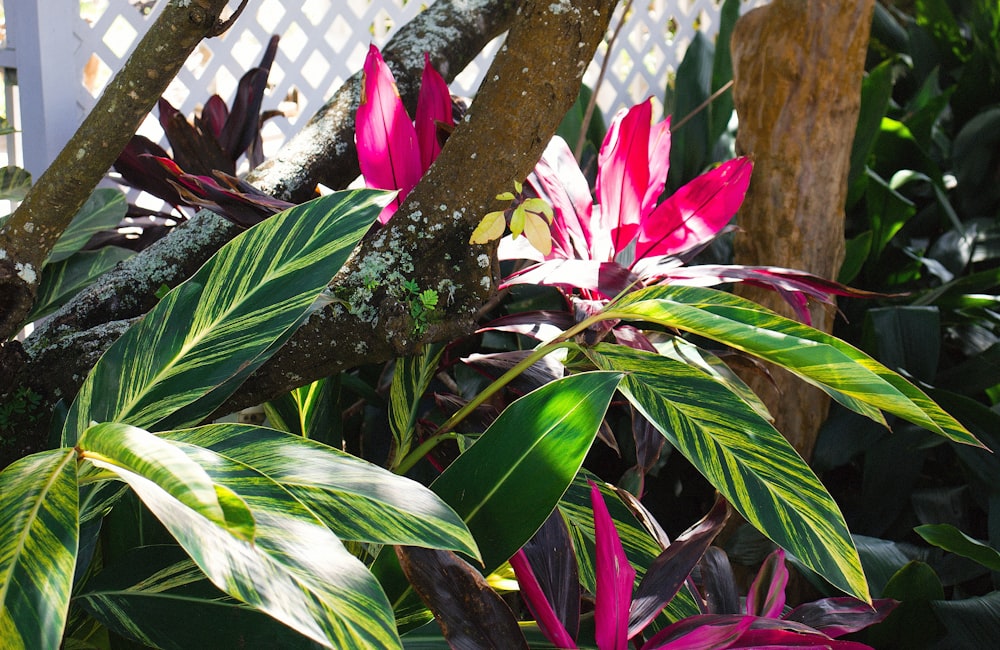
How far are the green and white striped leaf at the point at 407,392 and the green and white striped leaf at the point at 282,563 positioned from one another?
1.15ft

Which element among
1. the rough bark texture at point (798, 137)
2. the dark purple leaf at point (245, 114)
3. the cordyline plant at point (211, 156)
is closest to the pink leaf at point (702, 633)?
the cordyline plant at point (211, 156)

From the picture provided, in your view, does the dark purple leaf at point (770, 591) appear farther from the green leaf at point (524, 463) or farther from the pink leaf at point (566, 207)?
the pink leaf at point (566, 207)

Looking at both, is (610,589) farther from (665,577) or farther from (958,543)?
(958,543)

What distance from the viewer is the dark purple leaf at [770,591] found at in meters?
0.56

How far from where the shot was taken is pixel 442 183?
0.61 meters

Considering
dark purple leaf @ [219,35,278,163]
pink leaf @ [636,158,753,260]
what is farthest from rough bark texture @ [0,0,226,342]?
dark purple leaf @ [219,35,278,163]

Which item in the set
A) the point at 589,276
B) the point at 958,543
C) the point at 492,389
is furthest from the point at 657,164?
the point at 958,543

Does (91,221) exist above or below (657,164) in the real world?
above

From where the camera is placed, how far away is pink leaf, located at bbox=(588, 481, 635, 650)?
46cm

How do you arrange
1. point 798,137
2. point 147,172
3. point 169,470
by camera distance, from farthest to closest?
point 798,137 → point 147,172 → point 169,470

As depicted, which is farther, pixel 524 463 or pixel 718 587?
pixel 718 587

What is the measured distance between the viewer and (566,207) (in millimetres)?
737

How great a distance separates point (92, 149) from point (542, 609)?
431mm

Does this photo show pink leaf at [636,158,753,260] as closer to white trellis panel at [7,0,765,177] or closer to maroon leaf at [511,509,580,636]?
maroon leaf at [511,509,580,636]
